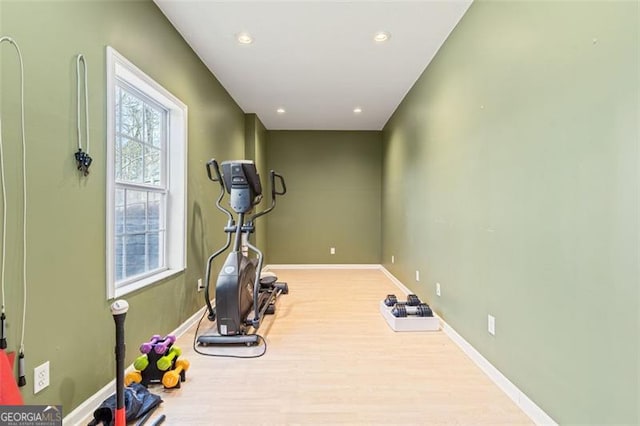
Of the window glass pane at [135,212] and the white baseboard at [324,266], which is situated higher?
the window glass pane at [135,212]

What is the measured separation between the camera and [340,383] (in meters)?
2.04

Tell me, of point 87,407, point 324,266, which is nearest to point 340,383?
point 87,407

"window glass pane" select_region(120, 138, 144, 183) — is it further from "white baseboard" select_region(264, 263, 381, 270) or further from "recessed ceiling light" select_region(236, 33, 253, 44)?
"white baseboard" select_region(264, 263, 381, 270)

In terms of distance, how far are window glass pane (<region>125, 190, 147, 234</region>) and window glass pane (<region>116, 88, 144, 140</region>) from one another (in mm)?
451

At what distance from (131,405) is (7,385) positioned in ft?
1.92

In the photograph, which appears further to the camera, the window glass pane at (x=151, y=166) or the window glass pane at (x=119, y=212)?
the window glass pane at (x=151, y=166)

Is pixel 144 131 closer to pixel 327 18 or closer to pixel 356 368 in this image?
pixel 327 18

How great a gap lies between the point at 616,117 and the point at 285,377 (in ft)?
7.25

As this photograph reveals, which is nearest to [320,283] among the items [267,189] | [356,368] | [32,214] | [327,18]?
[267,189]

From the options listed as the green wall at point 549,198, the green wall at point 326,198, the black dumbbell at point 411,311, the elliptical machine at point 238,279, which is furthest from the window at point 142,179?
the green wall at point 326,198

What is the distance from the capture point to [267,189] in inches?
239

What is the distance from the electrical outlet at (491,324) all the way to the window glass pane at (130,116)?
2.89 m

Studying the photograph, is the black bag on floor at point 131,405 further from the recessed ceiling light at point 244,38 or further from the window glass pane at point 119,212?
the recessed ceiling light at point 244,38

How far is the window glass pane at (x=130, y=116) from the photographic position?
227cm
